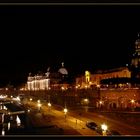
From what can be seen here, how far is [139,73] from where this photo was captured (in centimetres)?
1552

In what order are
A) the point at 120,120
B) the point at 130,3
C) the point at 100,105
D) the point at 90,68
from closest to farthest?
the point at 130,3
the point at 90,68
the point at 120,120
the point at 100,105

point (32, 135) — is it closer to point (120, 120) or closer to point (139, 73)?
point (120, 120)

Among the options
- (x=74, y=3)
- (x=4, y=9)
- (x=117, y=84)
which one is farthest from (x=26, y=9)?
(x=117, y=84)

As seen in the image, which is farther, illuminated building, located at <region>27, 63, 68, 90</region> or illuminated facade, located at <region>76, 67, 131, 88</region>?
illuminated facade, located at <region>76, 67, 131, 88</region>

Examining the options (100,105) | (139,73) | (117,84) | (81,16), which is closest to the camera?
(81,16)

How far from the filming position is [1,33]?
15.8ft

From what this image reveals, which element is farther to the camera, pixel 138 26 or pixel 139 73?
pixel 139 73

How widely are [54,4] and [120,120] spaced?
3.47 m

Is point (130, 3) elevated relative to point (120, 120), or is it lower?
elevated

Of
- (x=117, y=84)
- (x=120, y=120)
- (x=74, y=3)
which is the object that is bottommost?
(x=120, y=120)

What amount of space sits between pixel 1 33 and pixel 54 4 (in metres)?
0.96

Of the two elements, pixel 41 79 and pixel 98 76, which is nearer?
pixel 41 79

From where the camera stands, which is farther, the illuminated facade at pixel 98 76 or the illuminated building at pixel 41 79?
the illuminated facade at pixel 98 76

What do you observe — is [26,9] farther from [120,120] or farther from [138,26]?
[120,120]
